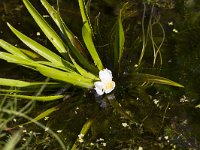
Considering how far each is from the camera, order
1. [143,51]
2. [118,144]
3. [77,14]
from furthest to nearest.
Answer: [77,14], [143,51], [118,144]

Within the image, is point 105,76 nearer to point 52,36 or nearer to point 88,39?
point 88,39

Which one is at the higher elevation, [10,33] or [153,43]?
[10,33]

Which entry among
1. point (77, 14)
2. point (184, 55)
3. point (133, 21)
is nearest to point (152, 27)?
point (133, 21)

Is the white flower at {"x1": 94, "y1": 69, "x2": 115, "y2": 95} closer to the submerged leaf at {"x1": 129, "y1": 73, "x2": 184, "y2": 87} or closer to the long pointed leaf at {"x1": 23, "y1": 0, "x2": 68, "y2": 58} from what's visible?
the submerged leaf at {"x1": 129, "y1": 73, "x2": 184, "y2": 87}

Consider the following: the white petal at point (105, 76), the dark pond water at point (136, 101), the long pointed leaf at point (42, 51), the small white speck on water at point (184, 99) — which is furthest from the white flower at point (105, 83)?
the small white speck on water at point (184, 99)

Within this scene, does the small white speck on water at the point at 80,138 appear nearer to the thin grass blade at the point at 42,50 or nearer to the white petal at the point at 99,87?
the white petal at the point at 99,87

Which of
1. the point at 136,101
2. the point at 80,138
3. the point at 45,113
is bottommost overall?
the point at 80,138

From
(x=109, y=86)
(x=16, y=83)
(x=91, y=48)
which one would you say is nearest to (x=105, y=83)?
(x=109, y=86)

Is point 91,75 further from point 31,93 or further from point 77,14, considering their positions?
point 77,14
